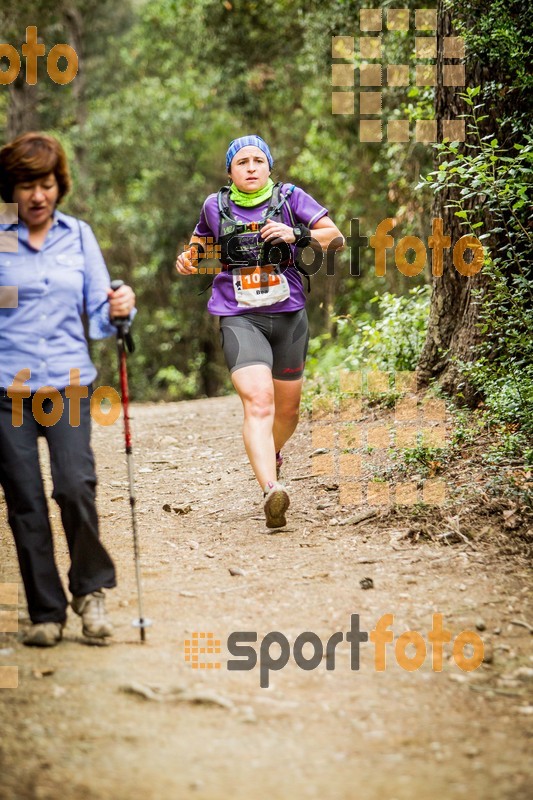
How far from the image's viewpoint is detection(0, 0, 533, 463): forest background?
266 inches

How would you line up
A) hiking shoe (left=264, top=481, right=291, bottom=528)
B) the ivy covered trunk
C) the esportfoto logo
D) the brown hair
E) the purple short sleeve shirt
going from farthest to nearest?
the ivy covered trunk
the purple short sleeve shirt
hiking shoe (left=264, top=481, right=291, bottom=528)
the brown hair
the esportfoto logo

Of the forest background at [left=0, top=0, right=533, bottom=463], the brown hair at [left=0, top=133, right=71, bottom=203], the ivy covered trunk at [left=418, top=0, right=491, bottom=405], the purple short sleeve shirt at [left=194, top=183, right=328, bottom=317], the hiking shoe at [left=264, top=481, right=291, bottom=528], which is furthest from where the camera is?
the ivy covered trunk at [left=418, top=0, right=491, bottom=405]

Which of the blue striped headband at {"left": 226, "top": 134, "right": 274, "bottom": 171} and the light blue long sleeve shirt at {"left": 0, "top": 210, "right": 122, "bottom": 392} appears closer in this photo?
the light blue long sleeve shirt at {"left": 0, "top": 210, "right": 122, "bottom": 392}

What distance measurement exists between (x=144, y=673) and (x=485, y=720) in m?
1.39

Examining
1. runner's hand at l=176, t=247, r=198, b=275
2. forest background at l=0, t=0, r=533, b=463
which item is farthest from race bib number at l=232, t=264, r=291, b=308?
forest background at l=0, t=0, r=533, b=463

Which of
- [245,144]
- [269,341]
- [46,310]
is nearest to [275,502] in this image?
[269,341]

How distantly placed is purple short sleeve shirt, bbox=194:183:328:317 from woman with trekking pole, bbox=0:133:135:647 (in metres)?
1.82

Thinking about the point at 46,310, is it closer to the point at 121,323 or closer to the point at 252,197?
the point at 121,323

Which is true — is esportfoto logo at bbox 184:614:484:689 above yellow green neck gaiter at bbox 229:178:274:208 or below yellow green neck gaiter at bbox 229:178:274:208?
below

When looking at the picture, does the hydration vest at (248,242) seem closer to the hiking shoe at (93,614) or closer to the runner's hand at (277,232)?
the runner's hand at (277,232)

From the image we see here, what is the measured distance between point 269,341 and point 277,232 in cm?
82

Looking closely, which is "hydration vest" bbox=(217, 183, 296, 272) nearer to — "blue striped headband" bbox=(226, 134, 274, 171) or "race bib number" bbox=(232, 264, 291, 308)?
"race bib number" bbox=(232, 264, 291, 308)

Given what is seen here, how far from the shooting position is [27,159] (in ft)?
13.0

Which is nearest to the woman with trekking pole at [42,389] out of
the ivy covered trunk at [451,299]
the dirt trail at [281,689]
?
the dirt trail at [281,689]
